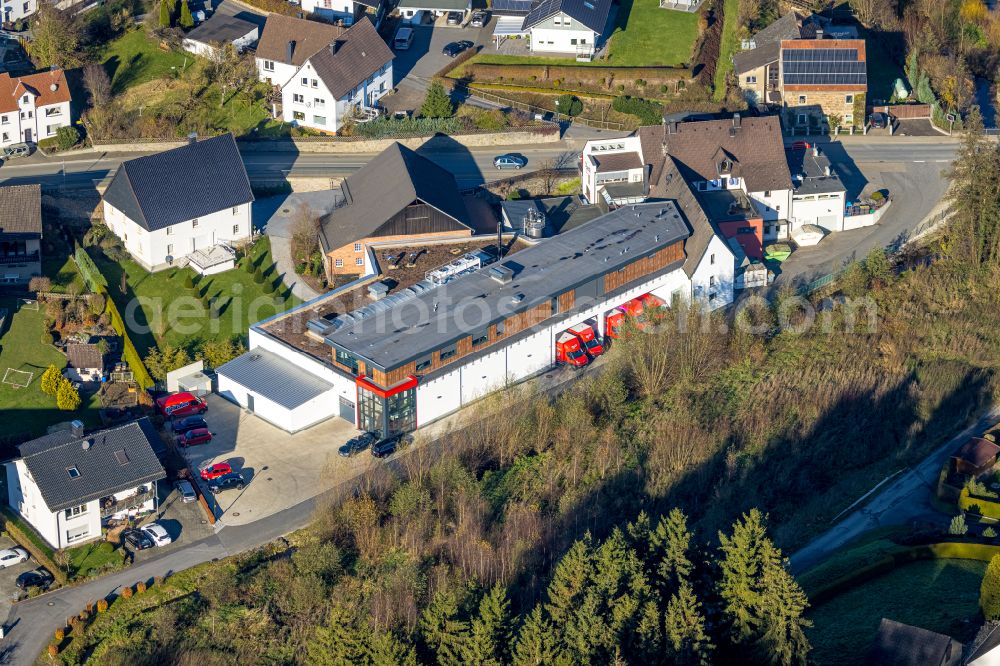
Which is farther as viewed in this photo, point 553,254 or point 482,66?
point 482,66

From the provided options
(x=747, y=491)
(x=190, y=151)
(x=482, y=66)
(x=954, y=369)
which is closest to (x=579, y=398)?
(x=747, y=491)

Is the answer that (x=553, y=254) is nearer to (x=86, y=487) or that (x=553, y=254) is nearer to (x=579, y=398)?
(x=579, y=398)

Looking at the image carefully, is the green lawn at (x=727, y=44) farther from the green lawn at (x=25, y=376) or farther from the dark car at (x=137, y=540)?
the dark car at (x=137, y=540)

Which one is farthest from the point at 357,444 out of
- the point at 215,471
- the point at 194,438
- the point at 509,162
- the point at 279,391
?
the point at 509,162

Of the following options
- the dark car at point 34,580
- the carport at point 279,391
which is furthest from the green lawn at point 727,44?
the dark car at point 34,580

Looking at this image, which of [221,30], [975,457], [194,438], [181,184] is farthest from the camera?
[221,30]

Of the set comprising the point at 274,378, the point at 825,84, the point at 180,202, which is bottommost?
the point at 274,378

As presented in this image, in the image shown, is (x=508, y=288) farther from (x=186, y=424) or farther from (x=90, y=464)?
(x=90, y=464)

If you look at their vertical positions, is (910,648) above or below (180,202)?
below
